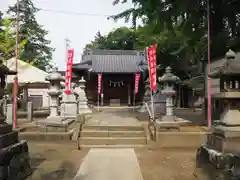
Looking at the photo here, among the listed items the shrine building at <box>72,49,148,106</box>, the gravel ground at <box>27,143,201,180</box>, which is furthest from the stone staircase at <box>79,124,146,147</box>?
the shrine building at <box>72,49,148,106</box>

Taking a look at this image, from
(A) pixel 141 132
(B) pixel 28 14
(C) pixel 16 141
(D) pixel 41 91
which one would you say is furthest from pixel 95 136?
(B) pixel 28 14

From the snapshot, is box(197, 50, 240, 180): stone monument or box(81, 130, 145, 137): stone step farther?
box(81, 130, 145, 137): stone step

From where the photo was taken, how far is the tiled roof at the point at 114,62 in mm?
25839

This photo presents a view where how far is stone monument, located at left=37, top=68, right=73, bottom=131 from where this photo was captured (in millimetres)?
8750

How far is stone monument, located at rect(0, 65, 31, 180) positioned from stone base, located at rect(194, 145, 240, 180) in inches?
143

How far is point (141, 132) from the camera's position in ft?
31.0

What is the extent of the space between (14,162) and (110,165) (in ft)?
7.66

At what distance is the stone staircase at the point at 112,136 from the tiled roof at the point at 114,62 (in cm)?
1478

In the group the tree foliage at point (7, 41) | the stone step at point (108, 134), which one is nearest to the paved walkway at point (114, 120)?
the stone step at point (108, 134)

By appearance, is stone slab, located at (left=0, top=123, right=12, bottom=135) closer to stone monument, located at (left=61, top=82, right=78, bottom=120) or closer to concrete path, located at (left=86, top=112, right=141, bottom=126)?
concrete path, located at (left=86, top=112, right=141, bottom=126)

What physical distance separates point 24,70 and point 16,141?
26.4 ft

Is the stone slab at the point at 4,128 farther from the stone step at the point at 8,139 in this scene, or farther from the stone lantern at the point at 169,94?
the stone lantern at the point at 169,94

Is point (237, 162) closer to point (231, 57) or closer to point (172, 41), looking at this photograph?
point (231, 57)

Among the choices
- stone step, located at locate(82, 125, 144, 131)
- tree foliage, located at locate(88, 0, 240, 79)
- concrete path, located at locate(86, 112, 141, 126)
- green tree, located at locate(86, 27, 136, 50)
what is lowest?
stone step, located at locate(82, 125, 144, 131)
